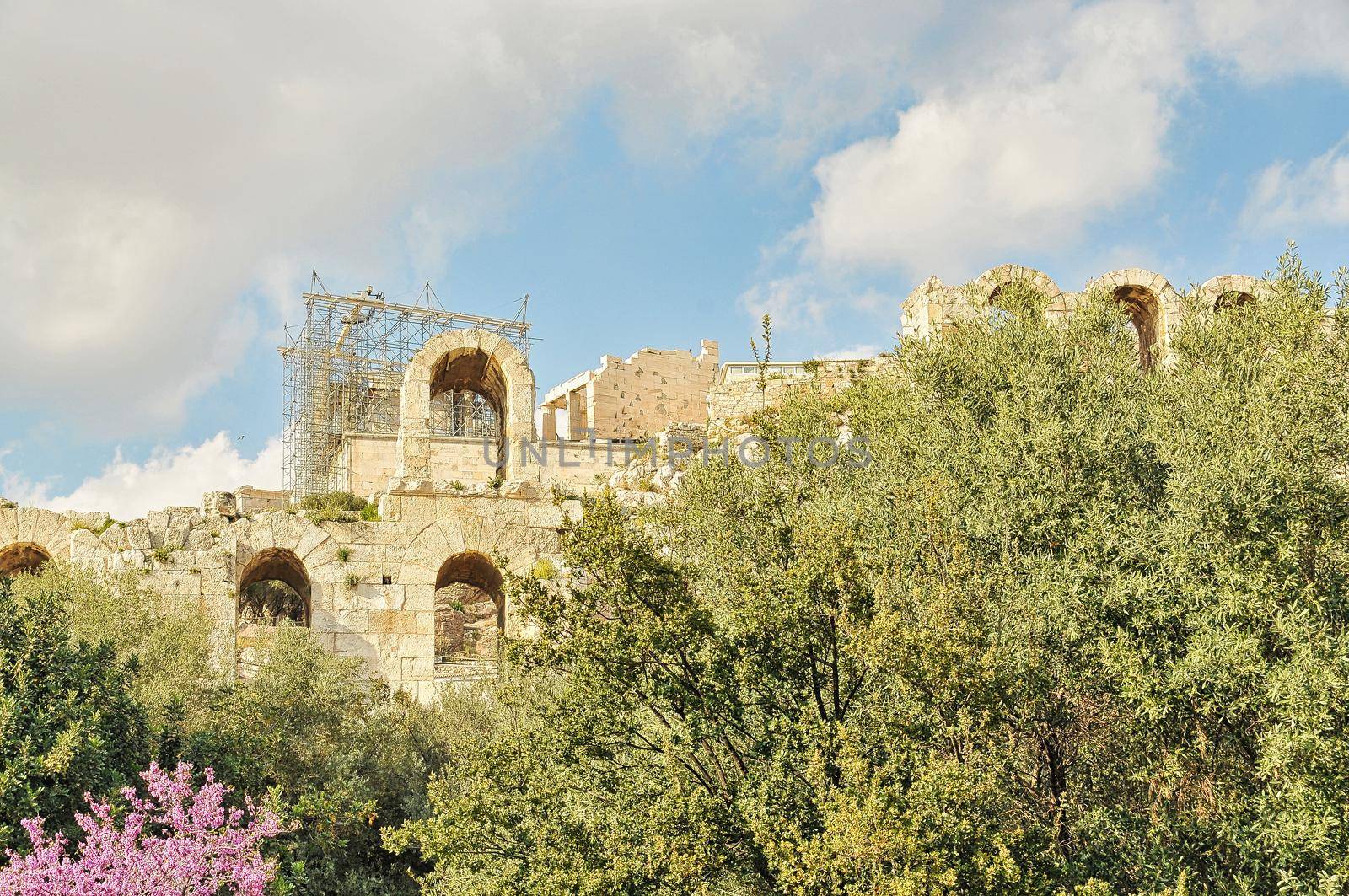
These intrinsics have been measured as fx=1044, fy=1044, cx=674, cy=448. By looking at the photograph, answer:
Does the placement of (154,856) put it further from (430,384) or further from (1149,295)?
(1149,295)

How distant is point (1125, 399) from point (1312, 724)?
4.40 m

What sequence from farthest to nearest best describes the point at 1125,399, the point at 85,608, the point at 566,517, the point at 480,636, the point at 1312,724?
the point at 480,636 < the point at 85,608 < the point at 1125,399 < the point at 566,517 < the point at 1312,724

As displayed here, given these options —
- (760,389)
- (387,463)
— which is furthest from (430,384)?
(760,389)

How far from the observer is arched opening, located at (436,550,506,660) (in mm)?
18328

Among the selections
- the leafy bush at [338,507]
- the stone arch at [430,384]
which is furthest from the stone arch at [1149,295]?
the leafy bush at [338,507]

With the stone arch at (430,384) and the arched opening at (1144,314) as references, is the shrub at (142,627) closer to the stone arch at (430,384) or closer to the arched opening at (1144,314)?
the stone arch at (430,384)

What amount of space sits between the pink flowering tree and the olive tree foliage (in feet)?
5.00

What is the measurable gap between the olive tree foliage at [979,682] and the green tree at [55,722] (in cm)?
261

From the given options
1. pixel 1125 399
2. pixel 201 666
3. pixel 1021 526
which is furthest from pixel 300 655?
pixel 1125 399

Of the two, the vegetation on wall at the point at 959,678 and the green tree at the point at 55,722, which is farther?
the green tree at the point at 55,722

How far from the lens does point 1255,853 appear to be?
7316 mm

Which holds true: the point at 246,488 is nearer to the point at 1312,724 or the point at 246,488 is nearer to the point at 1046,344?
the point at 1046,344

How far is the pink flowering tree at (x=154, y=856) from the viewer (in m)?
6.48

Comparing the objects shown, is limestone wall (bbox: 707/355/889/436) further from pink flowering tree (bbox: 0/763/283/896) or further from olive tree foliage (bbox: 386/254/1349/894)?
pink flowering tree (bbox: 0/763/283/896)
